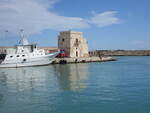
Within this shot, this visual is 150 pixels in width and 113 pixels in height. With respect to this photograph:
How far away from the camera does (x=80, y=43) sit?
54.5 metres

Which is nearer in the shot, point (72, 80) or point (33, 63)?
point (72, 80)

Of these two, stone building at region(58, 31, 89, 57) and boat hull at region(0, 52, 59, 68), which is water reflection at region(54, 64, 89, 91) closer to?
boat hull at region(0, 52, 59, 68)

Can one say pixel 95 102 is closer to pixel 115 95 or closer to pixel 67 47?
pixel 115 95

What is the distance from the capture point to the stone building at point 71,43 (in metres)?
52.0

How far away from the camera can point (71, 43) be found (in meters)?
52.1

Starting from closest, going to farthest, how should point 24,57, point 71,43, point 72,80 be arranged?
point 72,80 → point 24,57 → point 71,43

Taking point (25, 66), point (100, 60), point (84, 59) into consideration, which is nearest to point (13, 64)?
point (25, 66)

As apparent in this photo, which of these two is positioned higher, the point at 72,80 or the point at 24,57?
the point at 24,57

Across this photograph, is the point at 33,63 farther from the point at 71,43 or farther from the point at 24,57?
the point at 71,43

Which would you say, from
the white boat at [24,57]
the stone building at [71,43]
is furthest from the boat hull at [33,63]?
the stone building at [71,43]

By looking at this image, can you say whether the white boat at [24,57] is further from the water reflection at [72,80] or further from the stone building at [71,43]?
the stone building at [71,43]

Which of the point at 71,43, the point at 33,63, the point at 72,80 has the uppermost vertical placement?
the point at 71,43

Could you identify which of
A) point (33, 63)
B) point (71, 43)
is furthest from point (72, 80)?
point (71, 43)

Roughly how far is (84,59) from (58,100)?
37.6m
